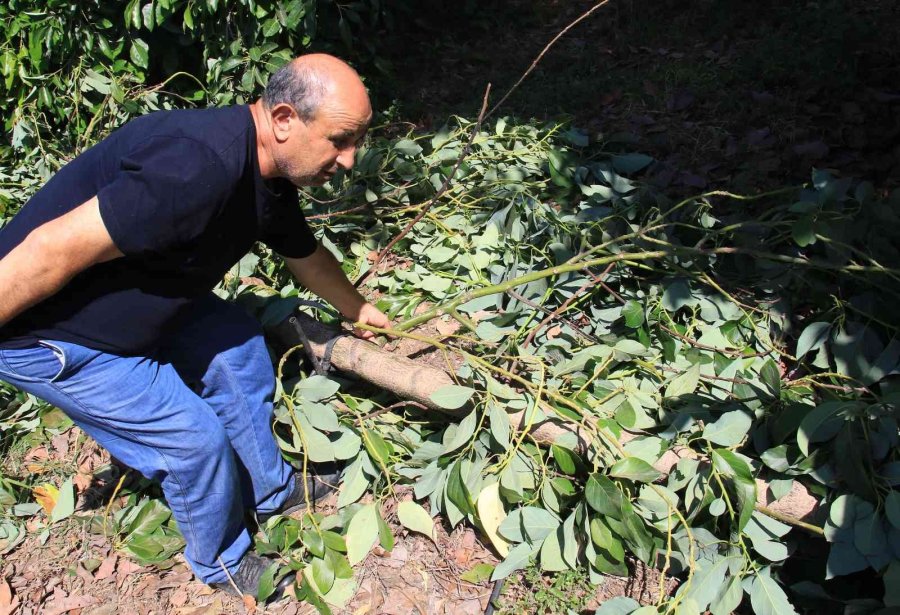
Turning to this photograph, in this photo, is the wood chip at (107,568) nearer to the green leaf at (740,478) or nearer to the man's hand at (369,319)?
the man's hand at (369,319)

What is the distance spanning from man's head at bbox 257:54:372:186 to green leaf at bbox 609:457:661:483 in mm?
1123

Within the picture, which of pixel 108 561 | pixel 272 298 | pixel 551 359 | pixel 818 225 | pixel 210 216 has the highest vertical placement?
pixel 210 216

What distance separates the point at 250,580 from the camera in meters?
2.32

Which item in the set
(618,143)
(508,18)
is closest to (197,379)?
(618,143)

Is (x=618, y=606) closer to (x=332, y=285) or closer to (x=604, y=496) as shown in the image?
(x=604, y=496)

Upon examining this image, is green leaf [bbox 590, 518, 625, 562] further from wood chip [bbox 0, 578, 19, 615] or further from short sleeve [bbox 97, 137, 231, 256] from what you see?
wood chip [bbox 0, 578, 19, 615]

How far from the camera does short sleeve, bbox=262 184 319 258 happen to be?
7.03 feet

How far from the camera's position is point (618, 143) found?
146 inches

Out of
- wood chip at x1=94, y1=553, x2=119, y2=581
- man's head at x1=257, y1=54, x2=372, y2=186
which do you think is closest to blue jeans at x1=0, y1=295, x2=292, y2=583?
wood chip at x1=94, y1=553, x2=119, y2=581

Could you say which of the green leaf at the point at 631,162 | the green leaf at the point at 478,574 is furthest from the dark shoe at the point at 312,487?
the green leaf at the point at 631,162

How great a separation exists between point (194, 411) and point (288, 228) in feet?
2.03

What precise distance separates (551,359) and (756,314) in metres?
0.78

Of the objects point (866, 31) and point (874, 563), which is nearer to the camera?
point (874, 563)

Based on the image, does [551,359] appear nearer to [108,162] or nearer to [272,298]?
[272,298]
